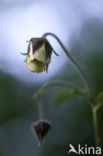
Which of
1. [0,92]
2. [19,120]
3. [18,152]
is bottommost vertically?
[18,152]

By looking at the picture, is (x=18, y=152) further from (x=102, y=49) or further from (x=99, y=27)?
(x=99, y=27)

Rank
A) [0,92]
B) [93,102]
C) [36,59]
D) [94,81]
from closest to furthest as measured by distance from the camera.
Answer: [36,59]
[93,102]
[94,81]
[0,92]

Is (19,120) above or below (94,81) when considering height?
below

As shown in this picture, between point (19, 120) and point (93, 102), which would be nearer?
point (93, 102)

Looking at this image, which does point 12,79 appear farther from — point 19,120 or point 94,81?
point 94,81

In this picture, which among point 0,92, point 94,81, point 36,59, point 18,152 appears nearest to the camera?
point 36,59

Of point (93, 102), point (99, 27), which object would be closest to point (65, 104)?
point (99, 27)

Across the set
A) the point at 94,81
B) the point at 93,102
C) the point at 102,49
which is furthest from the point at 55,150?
the point at 93,102
